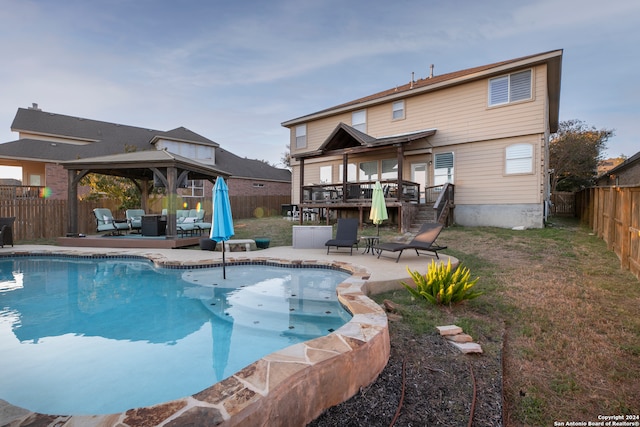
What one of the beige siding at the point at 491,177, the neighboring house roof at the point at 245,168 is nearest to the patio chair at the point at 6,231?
the neighboring house roof at the point at 245,168

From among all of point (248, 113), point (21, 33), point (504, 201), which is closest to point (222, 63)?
point (21, 33)

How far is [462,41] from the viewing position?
14.2 metres

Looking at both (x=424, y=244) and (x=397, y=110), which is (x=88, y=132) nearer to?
(x=397, y=110)

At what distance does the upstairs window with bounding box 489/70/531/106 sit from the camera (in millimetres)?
12633

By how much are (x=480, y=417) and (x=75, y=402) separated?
11.6ft

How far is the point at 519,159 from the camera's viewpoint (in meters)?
13.0

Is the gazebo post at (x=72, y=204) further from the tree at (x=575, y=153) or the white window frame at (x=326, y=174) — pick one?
the tree at (x=575, y=153)

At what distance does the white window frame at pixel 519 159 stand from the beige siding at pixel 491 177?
0.12 meters

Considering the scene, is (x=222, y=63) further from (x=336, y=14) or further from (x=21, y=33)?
(x=21, y=33)

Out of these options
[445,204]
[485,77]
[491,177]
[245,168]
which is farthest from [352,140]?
[245,168]

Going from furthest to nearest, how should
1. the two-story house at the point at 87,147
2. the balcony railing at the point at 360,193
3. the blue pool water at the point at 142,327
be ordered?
the two-story house at the point at 87,147
the balcony railing at the point at 360,193
the blue pool water at the point at 142,327

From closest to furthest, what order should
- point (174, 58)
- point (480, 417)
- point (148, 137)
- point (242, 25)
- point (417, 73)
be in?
point (480, 417), point (242, 25), point (174, 58), point (417, 73), point (148, 137)

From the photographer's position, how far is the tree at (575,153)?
24797 mm

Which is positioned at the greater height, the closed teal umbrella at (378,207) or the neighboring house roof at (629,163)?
the neighboring house roof at (629,163)
